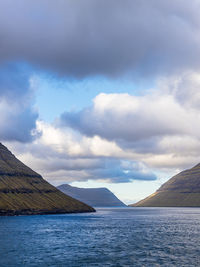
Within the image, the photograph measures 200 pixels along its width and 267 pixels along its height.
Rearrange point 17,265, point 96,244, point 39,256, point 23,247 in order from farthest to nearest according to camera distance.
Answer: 1. point 96,244
2. point 23,247
3. point 39,256
4. point 17,265

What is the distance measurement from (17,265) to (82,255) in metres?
20.7

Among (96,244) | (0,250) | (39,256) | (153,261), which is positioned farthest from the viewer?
(96,244)

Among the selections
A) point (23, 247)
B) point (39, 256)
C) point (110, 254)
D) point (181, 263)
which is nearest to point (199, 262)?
point (181, 263)

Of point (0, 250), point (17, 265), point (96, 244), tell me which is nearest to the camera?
point (17, 265)

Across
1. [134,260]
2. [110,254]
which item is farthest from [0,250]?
[134,260]

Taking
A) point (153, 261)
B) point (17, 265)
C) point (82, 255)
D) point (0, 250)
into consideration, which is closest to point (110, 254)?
point (82, 255)

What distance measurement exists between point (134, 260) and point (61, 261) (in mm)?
18107

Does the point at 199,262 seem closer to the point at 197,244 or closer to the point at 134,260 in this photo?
the point at 134,260

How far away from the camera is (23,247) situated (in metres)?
105

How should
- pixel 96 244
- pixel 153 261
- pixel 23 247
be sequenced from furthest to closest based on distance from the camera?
pixel 96 244, pixel 23 247, pixel 153 261

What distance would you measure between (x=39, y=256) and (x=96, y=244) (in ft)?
95.7

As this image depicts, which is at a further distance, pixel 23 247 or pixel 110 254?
pixel 23 247

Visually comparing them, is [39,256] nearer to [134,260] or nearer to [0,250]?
[0,250]

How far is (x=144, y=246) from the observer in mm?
107500
